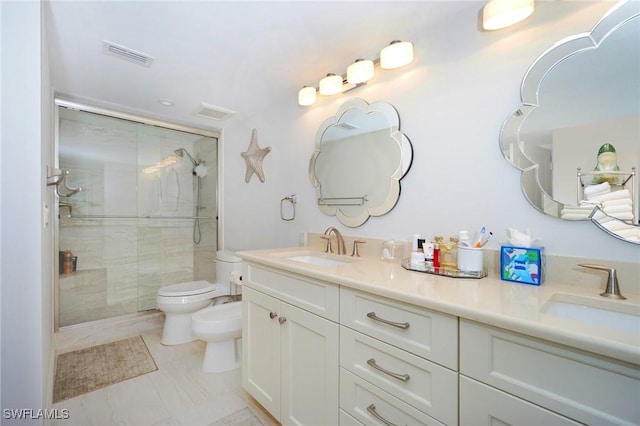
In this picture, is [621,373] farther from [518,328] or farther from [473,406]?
[473,406]

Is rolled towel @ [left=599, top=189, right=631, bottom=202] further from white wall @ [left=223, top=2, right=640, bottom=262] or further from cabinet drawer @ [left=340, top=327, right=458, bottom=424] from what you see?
cabinet drawer @ [left=340, top=327, right=458, bottom=424]

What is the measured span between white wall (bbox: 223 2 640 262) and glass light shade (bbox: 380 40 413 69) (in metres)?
0.09

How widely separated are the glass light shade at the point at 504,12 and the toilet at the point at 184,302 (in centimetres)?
223

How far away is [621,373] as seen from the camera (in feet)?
1.89

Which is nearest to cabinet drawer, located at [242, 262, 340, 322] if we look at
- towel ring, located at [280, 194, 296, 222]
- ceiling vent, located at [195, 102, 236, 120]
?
towel ring, located at [280, 194, 296, 222]

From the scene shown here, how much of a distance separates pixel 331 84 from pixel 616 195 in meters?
1.51

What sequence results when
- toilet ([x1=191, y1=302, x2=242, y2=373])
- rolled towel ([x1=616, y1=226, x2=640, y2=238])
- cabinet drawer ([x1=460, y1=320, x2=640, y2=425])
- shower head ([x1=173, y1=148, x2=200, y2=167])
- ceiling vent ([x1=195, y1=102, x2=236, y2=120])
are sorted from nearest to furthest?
cabinet drawer ([x1=460, y1=320, x2=640, y2=425]) < rolled towel ([x1=616, y1=226, x2=640, y2=238]) < toilet ([x1=191, y1=302, x2=242, y2=373]) < ceiling vent ([x1=195, y1=102, x2=236, y2=120]) < shower head ([x1=173, y1=148, x2=200, y2=167])

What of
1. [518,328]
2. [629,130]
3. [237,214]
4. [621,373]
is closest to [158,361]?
[237,214]

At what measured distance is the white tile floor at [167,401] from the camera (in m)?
1.53

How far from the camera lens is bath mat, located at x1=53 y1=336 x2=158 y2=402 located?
180cm

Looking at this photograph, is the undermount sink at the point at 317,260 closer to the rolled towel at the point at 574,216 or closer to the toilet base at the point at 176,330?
the rolled towel at the point at 574,216

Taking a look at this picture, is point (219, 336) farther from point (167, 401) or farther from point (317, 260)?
point (317, 260)

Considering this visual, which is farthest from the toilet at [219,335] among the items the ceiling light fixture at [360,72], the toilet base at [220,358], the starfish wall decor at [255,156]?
the ceiling light fixture at [360,72]

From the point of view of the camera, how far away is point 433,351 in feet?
2.77
